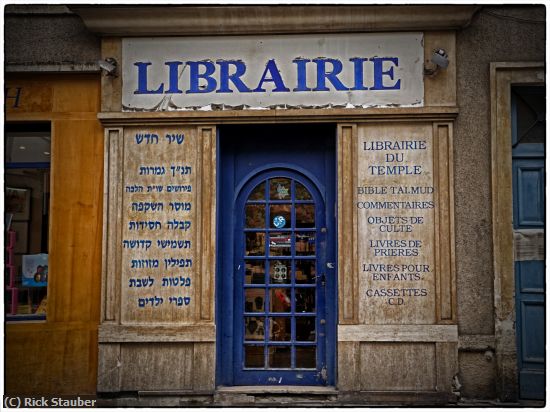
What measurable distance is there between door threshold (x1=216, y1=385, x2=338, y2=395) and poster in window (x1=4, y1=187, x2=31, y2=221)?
2.83m

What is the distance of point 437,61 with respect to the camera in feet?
18.0

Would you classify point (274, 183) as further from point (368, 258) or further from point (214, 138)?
point (368, 258)

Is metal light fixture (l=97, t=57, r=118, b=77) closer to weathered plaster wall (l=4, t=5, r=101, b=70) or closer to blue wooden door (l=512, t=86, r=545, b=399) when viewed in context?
weathered plaster wall (l=4, t=5, r=101, b=70)

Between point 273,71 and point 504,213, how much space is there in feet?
9.15

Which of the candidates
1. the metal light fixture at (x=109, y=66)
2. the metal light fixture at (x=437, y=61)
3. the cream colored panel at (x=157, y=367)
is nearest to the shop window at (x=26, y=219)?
the metal light fixture at (x=109, y=66)

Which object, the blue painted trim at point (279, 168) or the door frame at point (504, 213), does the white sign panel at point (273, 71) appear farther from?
the door frame at point (504, 213)

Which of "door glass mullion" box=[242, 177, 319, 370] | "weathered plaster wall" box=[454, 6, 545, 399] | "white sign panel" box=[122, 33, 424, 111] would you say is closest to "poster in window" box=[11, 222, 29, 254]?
"white sign panel" box=[122, 33, 424, 111]

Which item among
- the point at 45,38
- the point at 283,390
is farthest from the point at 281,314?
the point at 45,38

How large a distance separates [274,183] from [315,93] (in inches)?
42.2

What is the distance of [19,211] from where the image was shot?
19.7ft

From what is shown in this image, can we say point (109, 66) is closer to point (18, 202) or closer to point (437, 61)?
point (18, 202)

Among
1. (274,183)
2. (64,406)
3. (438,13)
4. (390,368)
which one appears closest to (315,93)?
(274,183)

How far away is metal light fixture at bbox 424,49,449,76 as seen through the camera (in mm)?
5461

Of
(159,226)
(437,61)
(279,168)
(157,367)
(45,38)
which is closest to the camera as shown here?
(437,61)
